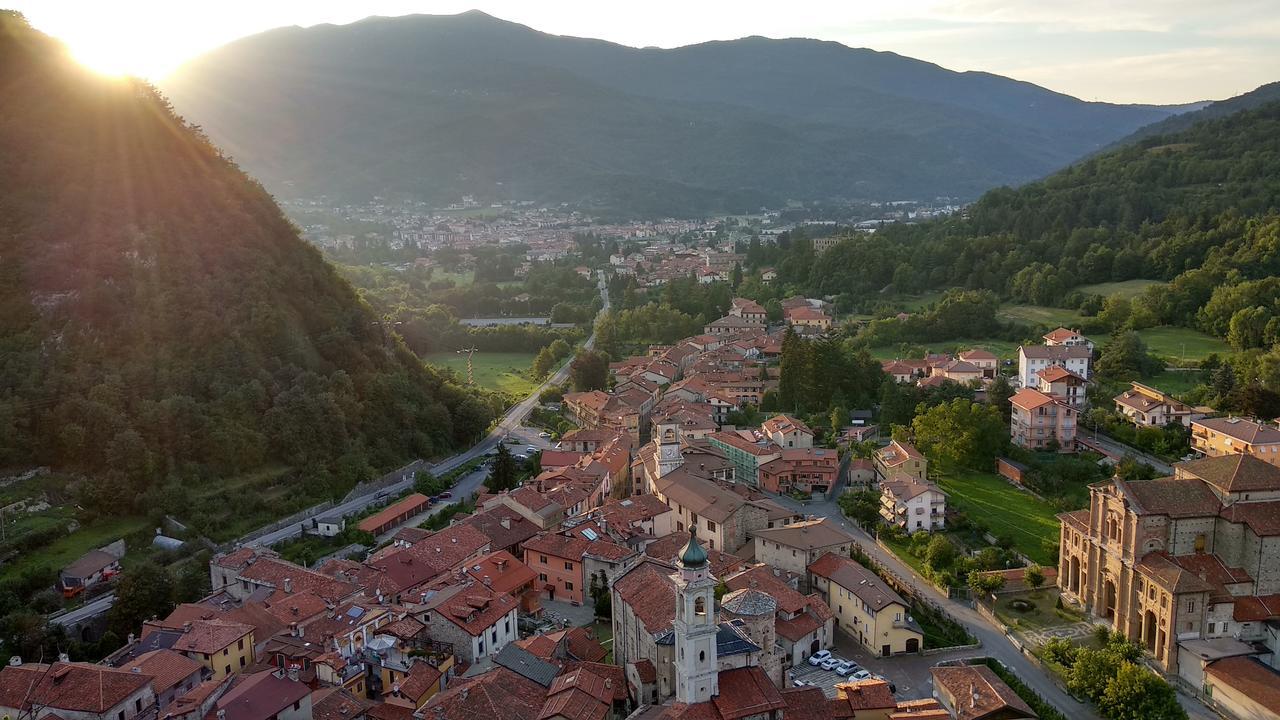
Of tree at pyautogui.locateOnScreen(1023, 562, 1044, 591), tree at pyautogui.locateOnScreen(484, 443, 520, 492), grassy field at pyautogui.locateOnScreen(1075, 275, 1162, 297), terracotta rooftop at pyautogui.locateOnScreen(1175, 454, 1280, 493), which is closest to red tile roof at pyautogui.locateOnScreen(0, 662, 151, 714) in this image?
tree at pyautogui.locateOnScreen(484, 443, 520, 492)

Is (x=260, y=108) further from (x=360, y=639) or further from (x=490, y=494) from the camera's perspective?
(x=360, y=639)

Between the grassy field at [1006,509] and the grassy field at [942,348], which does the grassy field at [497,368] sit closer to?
the grassy field at [942,348]

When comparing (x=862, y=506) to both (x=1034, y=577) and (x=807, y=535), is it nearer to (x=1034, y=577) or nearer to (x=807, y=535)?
(x=807, y=535)

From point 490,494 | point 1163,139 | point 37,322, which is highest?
point 1163,139

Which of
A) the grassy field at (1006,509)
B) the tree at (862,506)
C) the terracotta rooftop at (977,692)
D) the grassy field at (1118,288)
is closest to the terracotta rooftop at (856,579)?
the terracotta rooftop at (977,692)

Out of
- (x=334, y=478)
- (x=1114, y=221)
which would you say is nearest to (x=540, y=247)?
(x=1114, y=221)
